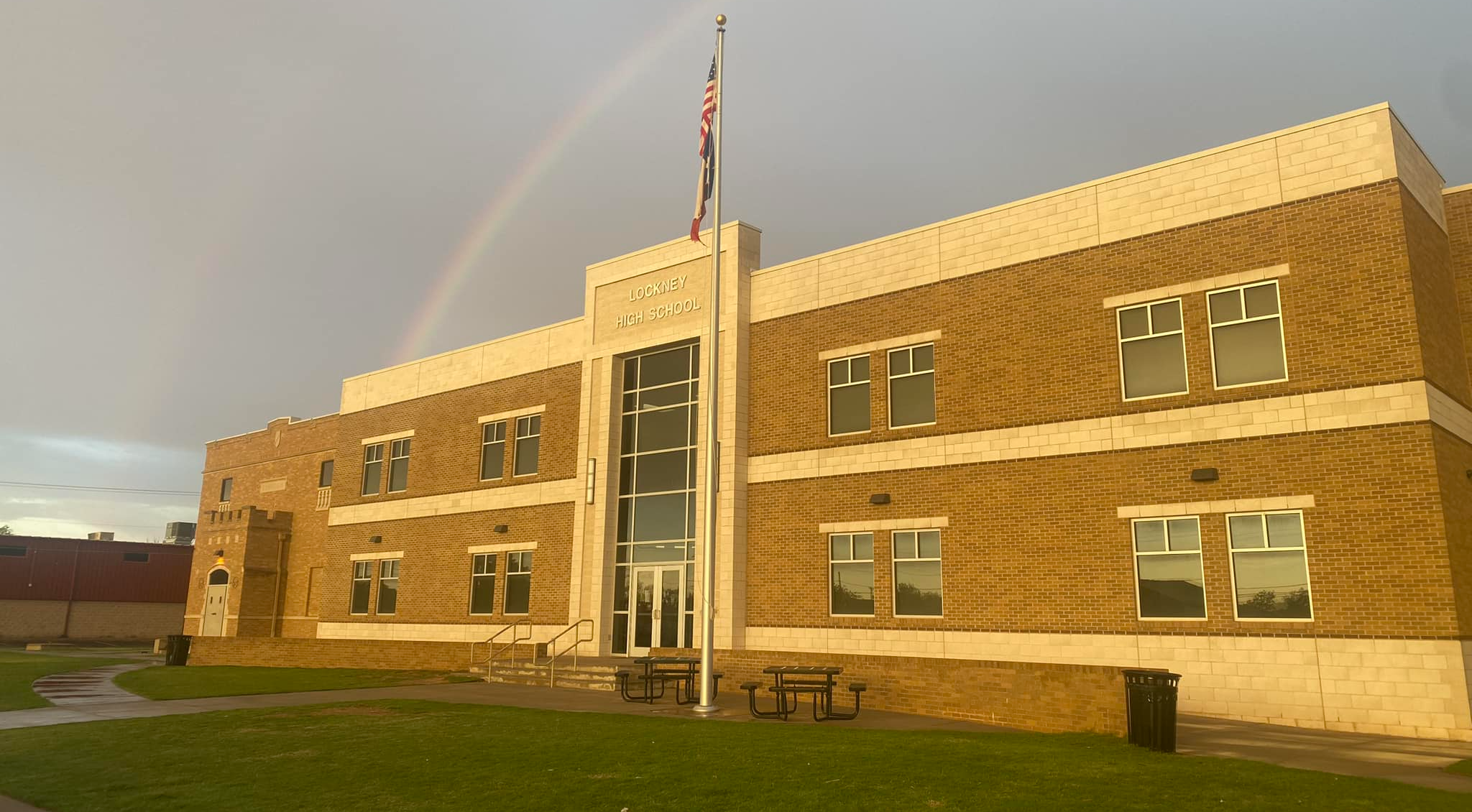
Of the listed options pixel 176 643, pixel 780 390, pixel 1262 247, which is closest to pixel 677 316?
pixel 780 390

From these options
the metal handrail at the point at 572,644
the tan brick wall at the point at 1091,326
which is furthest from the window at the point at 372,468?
the tan brick wall at the point at 1091,326

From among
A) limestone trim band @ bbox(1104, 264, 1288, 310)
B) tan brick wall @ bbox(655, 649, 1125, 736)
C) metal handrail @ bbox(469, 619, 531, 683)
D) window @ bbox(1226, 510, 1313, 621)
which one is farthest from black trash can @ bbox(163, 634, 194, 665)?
window @ bbox(1226, 510, 1313, 621)

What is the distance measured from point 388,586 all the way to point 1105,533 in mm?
25101

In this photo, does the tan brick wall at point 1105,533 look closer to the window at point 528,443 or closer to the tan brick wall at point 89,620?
the window at point 528,443

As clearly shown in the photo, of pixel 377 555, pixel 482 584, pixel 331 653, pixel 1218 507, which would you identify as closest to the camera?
pixel 1218 507

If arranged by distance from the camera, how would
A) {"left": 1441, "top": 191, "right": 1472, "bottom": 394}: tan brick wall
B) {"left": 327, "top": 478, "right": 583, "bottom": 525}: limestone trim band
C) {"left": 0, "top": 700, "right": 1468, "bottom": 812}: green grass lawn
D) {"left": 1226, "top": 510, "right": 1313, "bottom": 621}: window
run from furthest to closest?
{"left": 327, "top": 478, "right": 583, "bottom": 525}: limestone trim band
{"left": 1441, "top": 191, "right": 1472, "bottom": 394}: tan brick wall
{"left": 1226, "top": 510, "right": 1313, "bottom": 621}: window
{"left": 0, "top": 700, "right": 1468, "bottom": 812}: green grass lawn

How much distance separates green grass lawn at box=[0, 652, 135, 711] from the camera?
63.7 ft

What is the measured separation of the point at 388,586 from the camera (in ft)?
116

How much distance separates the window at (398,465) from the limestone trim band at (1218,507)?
25.7 meters

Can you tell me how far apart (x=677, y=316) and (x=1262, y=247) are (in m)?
15.0

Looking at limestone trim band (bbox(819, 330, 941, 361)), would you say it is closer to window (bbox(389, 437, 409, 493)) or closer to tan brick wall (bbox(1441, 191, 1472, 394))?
tan brick wall (bbox(1441, 191, 1472, 394))

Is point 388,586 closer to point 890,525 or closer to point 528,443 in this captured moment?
point 528,443

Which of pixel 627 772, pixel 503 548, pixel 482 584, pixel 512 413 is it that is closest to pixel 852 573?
pixel 627 772

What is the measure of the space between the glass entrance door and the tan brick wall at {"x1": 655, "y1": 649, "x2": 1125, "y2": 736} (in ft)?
20.4
